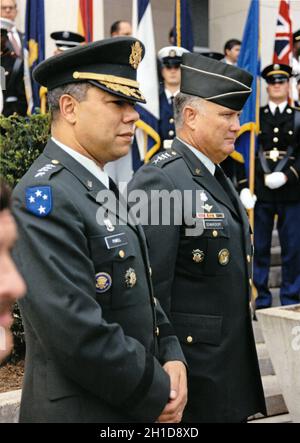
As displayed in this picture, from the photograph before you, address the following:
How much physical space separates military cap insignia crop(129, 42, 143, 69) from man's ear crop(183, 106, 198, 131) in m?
0.60

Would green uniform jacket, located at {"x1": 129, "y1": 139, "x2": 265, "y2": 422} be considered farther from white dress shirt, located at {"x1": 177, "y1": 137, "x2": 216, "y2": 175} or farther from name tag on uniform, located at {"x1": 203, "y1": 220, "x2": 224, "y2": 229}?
white dress shirt, located at {"x1": 177, "y1": 137, "x2": 216, "y2": 175}

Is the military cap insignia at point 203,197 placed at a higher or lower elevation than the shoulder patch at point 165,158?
lower

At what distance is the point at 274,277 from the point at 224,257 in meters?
4.39

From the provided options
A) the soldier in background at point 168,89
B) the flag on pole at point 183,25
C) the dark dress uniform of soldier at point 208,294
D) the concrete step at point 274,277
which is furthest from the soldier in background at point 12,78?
the dark dress uniform of soldier at point 208,294

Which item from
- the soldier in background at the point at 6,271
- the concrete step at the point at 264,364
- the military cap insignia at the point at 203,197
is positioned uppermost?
the soldier in background at the point at 6,271

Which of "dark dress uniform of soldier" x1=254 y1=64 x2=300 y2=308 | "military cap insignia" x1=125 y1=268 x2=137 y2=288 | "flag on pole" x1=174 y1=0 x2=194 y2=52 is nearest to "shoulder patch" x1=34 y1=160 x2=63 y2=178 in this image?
"military cap insignia" x1=125 y1=268 x2=137 y2=288

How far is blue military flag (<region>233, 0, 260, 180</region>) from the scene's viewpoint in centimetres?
679

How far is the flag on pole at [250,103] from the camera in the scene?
22.2ft

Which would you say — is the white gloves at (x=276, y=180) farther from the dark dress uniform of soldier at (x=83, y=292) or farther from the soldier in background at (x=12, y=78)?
the dark dress uniform of soldier at (x=83, y=292)

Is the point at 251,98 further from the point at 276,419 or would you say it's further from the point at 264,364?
the point at 276,419

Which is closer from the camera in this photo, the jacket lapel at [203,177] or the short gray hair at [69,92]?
the short gray hair at [69,92]

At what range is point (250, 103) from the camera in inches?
271

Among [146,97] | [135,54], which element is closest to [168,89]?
[146,97]

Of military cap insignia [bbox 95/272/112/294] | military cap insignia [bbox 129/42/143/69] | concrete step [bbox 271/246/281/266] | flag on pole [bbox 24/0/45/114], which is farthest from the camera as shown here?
concrete step [bbox 271/246/281/266]
